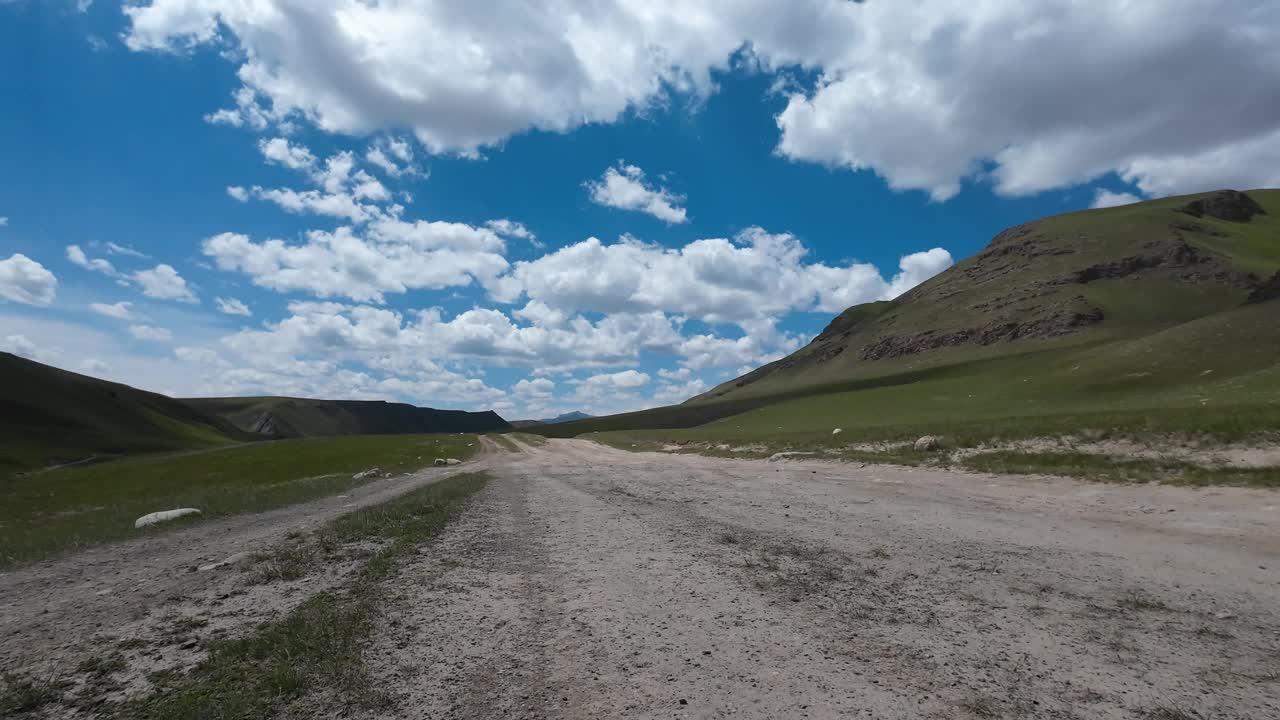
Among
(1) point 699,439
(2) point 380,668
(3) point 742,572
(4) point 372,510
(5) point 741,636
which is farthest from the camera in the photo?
(1) point 699,439

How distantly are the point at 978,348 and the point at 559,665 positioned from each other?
16223 cm

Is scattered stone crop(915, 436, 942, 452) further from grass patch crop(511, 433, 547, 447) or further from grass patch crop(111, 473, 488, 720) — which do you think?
grass patch crop(511, 433, 547, 447)

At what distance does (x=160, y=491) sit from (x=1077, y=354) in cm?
10341

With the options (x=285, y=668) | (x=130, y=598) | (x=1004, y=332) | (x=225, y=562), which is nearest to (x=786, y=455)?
(x=225, y=562)

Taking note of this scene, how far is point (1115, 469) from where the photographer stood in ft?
62.7

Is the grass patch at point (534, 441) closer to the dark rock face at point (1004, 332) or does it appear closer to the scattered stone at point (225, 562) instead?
the scattered stone at point (225, 562)

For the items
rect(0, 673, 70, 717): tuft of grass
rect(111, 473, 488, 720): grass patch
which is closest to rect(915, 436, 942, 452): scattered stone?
rect(111, 473, 488, 720): grass patch

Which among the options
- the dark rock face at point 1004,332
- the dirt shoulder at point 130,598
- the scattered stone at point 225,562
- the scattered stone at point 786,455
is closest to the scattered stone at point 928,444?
the scattered stone at point 786,455

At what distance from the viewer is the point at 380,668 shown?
5.95m

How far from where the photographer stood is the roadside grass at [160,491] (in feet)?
57.7

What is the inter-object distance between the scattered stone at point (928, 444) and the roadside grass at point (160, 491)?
2862 centimetres

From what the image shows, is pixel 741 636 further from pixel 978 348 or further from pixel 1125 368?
pixel 978 348

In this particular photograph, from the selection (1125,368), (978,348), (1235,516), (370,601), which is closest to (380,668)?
(370,601)

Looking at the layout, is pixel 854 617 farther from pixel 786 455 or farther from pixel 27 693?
pixel 786 455
